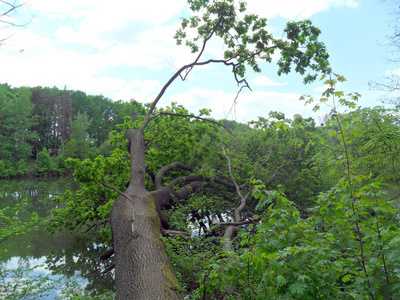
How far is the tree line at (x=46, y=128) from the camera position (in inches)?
1326

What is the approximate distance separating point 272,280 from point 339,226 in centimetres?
82

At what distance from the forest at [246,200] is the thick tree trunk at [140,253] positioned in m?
0.02


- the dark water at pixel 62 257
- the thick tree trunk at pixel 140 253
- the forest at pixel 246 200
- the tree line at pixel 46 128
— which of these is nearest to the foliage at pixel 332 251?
the forest at pixel 246 200

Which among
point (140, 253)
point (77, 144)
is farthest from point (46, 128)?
point (140, 253)

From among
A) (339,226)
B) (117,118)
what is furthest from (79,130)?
(339,226)

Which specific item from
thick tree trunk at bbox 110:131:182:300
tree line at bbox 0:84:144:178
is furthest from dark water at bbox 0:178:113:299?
tree line at bbox 0:84:144:178

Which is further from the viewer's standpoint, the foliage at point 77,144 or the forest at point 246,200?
the foliage at point 77,144

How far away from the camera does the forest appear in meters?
2.09

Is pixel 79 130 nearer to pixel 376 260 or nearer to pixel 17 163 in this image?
pixel 17 163

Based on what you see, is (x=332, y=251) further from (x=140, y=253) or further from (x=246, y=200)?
(x=246, y=200)

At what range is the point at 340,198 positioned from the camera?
2176 millimetres

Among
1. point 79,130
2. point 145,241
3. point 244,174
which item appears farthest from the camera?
point 79,130

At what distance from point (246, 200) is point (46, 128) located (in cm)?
4552

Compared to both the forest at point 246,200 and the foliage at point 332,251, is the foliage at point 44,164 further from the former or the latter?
the foliage at point 332,251
